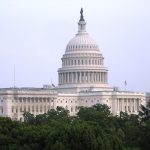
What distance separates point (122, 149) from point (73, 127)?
17.6 ft

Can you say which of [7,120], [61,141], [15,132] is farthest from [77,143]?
[7,120]

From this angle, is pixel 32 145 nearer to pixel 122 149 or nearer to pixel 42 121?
pixel 122 149

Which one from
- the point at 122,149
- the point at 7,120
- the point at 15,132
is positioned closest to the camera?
the point at 122,149

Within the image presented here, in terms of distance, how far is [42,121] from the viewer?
144m

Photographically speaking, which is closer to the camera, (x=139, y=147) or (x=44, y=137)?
(x=44, y=137)

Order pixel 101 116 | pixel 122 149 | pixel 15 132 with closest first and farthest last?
1. pixel 122 149
2. pixel 15 132
3. pixel 101 116

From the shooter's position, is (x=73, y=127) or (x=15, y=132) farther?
(x=15, y=132)

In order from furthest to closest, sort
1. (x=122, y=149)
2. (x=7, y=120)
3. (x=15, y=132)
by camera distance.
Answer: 1. (x=7, y=120)
2. (x=15, y=132)
3. (x=122, y=149)

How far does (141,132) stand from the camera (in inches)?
3895

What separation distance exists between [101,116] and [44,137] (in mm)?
48343

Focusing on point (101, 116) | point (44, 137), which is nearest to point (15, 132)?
point (44, 137)

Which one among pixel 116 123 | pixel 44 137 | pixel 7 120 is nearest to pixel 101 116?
pixel 116 123

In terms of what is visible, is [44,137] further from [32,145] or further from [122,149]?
[122,149]

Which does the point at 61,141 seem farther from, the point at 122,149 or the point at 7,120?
the point at 7,120
